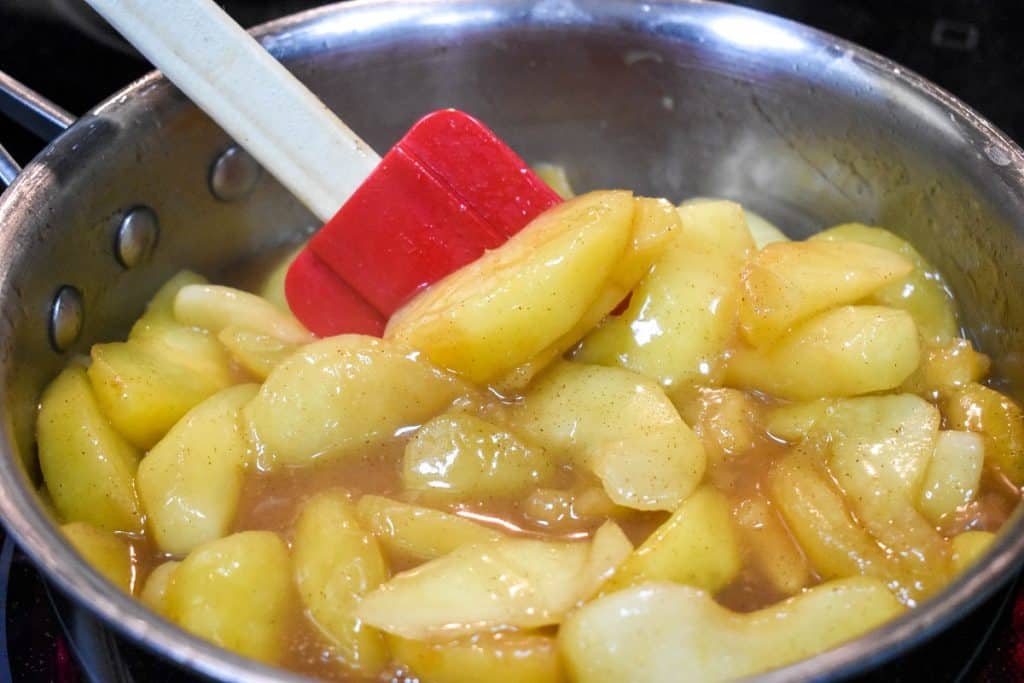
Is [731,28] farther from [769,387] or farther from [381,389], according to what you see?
[381,389]

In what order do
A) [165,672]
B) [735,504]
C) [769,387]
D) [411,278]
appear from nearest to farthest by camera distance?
[165,672], [735,504], [769,387], [411,278]

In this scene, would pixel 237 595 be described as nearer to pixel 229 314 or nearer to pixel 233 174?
pixel 229 314

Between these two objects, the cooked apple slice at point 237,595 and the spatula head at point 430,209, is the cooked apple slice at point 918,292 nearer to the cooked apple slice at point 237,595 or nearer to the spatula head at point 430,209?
Result: the spatula head at point 430,209

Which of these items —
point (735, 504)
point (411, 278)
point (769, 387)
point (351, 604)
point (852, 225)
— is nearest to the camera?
point (351, 604)

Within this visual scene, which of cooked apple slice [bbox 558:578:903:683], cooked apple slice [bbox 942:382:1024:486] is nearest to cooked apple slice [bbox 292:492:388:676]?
cooked apple slice [bbox 558:578:903:683]

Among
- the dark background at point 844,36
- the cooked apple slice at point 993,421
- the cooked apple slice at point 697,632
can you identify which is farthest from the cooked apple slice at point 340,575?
the dark background at point 844,36

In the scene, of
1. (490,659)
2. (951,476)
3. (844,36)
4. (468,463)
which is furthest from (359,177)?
(844,36)

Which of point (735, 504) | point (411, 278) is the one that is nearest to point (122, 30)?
point (411, 278)
